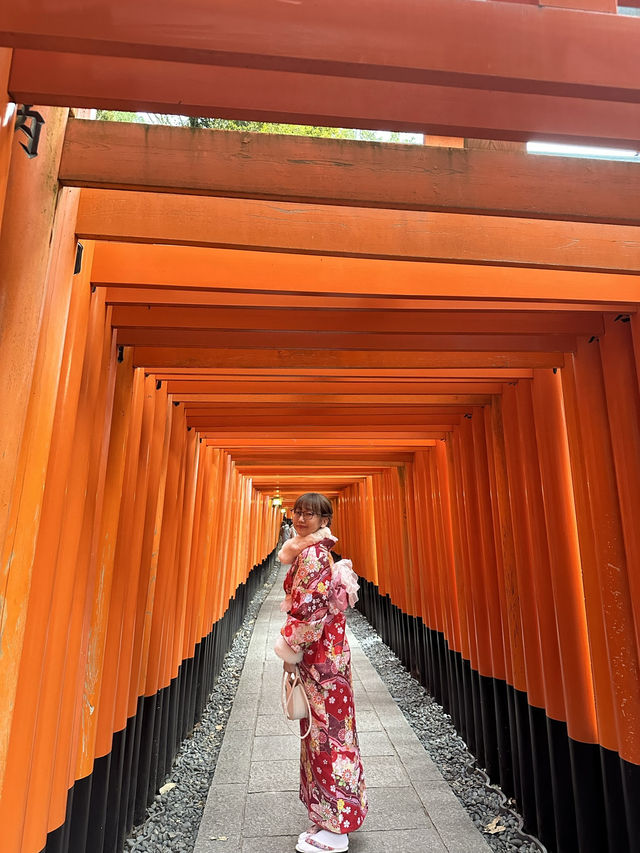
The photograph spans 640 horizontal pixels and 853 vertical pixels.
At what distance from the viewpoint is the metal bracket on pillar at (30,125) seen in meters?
1.47

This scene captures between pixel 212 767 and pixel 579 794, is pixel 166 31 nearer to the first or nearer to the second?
pixel 579 794

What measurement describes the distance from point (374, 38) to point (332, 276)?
115cm

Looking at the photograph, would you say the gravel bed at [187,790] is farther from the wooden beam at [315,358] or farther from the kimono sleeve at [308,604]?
the wooden beam at [315,358]

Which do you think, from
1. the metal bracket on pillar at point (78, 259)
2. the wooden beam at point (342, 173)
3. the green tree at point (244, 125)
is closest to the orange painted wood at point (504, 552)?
the green tree at point (244, 125)

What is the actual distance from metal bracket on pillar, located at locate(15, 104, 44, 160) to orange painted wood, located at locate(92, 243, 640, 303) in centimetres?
80

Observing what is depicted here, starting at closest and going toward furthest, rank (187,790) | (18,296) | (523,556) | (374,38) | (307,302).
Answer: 1. (374,38)
2. (18,296)
3. (307,302)
4. (523,556)
5. (187,790)

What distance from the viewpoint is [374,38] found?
49.3 inches

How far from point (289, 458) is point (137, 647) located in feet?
13.7

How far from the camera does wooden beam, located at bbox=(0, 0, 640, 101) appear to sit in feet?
3.86

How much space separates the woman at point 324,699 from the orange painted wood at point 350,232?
1.60m

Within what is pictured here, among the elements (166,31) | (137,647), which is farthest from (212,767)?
(166,31)

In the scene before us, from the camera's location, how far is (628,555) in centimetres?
257

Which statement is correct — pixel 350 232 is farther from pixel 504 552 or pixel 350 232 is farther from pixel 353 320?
pixel 504 552

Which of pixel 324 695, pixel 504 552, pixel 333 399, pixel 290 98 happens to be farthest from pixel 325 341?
pixel 504 552
